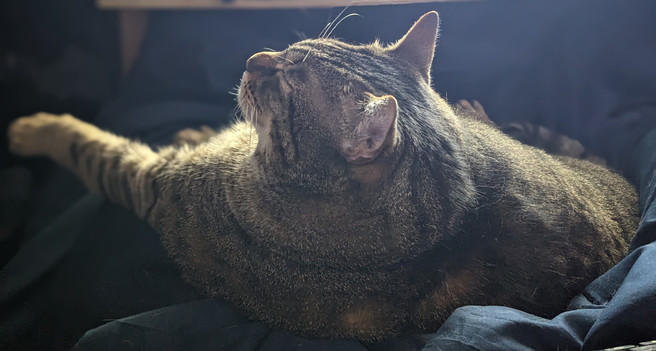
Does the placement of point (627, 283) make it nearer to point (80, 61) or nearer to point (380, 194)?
point (380, 194)

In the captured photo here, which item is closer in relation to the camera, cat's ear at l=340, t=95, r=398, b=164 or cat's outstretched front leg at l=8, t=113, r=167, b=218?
cat's ear at l=340, t=95, r=398, b=164

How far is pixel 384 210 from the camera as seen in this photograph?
67 centimetres

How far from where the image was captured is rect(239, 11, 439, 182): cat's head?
25.6 inches

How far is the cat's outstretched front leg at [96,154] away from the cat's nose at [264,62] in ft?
1.14

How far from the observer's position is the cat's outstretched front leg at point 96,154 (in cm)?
101

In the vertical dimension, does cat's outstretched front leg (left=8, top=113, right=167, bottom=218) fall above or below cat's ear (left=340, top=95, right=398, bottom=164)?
below

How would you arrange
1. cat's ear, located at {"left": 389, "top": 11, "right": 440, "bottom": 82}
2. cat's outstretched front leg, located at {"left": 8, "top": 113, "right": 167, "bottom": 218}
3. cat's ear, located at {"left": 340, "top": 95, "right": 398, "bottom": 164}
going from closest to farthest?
1. cat's ear, located at {"left": 340, "top": 95, "right": 398, "bottom": 164}
2. cat's ear, located at {"left": 389, "top": 11, "right": 440, "bottom": 82}
3. cat's outstretched front leg, located at {"left": 8, "top": 113, "right": 167, "bottom": 218}

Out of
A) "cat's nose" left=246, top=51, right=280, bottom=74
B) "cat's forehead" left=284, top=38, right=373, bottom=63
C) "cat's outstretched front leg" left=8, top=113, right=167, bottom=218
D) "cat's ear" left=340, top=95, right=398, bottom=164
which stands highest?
"cat's forehead" left=284, top=38, right=373, bottom=63

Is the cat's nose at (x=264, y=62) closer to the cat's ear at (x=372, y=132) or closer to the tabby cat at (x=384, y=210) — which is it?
the tabby cat at (x=384, y=210)

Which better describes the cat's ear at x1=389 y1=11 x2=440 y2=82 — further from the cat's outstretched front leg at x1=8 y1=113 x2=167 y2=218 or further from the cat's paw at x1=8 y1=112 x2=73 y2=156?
the cat's paw at x1=8 y1=112 x2=73 y2=156

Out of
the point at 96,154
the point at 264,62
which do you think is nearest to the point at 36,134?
the point at 96,154

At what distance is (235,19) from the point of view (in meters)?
1.02

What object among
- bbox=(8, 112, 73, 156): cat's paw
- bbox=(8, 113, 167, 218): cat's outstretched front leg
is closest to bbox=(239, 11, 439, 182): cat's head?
bbox=(8, 113, 167, 218): cat's outstretched front leg

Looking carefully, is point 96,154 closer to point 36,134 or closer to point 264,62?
point 36,134
